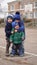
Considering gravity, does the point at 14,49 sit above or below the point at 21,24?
below

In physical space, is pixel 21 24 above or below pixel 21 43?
above

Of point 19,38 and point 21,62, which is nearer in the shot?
point 21,62

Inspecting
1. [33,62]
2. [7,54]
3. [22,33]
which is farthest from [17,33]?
[33,62]

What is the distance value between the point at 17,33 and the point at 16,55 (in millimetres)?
852

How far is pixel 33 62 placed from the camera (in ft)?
31.0

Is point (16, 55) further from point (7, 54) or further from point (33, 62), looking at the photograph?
point (33, 62)

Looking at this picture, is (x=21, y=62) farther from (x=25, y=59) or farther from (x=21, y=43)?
(x=21, y=43)

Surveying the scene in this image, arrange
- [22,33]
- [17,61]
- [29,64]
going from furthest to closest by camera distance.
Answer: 1. [22,33]
2. [17,61]
3. [29,64]

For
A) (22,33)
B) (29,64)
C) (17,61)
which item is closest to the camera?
(29,64)

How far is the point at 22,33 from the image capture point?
10.5 meters

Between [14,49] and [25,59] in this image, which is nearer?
[25,59]

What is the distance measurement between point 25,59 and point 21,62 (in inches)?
18.2

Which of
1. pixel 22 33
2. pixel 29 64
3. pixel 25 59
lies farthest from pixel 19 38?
pixel 29 64

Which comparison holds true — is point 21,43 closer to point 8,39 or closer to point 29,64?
point 8,39
